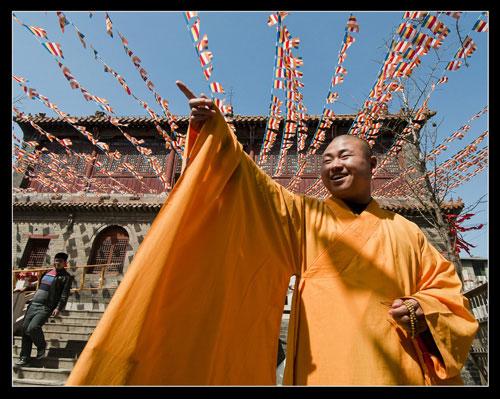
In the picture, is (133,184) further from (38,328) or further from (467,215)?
(467,215)

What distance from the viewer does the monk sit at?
1.32 meters

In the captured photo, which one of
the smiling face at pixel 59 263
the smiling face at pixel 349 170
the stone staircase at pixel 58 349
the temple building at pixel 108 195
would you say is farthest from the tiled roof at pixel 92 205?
the smiling face at pixel 349 170

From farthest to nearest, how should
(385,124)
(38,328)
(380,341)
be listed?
(385,124) → (38,328) → (380,341)

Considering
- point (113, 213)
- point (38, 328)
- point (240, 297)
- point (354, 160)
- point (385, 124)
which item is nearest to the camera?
point (240, 297)

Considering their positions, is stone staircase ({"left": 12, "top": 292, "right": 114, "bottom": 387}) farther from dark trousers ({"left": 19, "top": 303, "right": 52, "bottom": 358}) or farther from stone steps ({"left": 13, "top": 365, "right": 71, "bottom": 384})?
dark trousers ({"left": 19, "top": 303, "right": 52, "bottom": 358})

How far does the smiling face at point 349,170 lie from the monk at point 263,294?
20 mm

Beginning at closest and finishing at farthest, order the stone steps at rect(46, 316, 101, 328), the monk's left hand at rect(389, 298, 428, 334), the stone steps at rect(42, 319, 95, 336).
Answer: the monk's left hand at rect(389, 298, 428, 334)
the stone steps at rect(42, 319, 95, 336)
the stone steps at rect(46, 316, 101, 328)

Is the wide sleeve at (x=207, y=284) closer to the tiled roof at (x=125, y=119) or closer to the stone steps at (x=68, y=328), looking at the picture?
the stone steps at (x=68, y=328)

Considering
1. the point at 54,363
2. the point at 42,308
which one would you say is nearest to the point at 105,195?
the point at 42,308

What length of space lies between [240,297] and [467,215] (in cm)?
920

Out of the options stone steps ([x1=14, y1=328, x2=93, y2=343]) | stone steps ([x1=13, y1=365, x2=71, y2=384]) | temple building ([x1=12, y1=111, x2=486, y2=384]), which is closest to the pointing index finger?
stone steps ([x1=13, y1=365, x2=71, y2=384])

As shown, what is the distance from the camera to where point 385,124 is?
11375 mm

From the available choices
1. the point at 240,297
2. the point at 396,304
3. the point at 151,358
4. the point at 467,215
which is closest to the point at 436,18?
the point at 396,304

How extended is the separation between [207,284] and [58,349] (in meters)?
7.36
